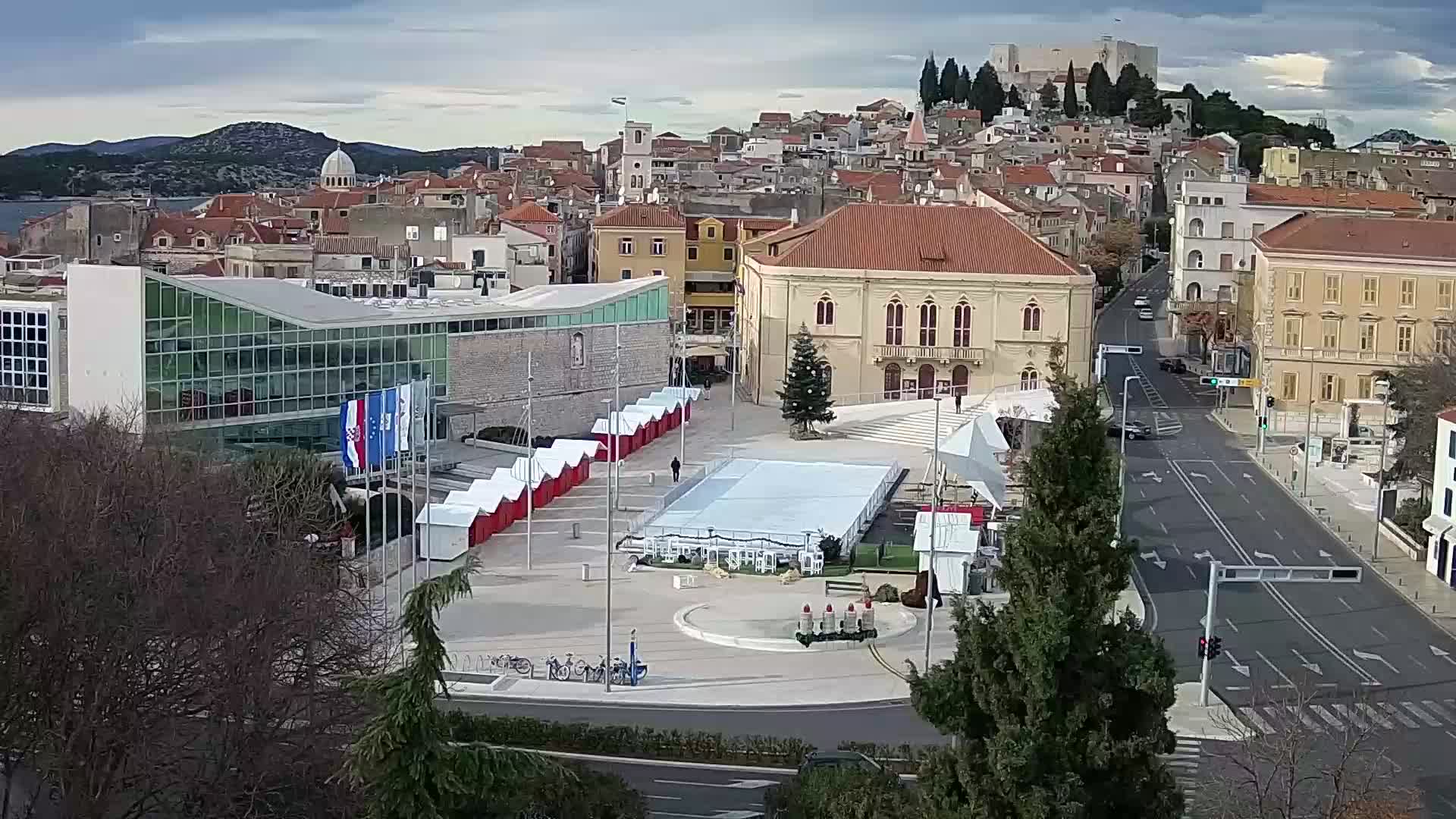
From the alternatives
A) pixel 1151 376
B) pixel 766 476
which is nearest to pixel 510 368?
pixel 766 476

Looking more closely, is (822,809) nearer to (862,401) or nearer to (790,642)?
(790,642)

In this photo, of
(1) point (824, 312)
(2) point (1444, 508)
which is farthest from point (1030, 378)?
(2) point (1444, 508)

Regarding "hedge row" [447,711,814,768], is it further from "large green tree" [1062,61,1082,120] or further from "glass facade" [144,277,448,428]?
"large green tree" [1062,61,1082,120]

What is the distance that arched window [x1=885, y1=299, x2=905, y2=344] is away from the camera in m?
61.2

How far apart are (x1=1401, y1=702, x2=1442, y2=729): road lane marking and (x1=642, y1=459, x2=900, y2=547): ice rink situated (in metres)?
13.1

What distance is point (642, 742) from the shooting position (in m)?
25.2

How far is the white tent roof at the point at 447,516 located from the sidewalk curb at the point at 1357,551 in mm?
18175

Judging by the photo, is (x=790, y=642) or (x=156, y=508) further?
(x=790, y=642)

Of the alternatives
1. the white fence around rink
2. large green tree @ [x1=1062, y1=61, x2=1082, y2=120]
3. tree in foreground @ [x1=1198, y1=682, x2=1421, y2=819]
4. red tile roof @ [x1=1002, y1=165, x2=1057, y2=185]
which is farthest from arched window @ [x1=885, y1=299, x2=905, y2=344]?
large green tree @ [x1=1062, y1=61, x2=1082, y2=120]

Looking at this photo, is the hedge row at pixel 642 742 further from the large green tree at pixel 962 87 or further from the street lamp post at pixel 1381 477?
the large green tree at pixel 962 87

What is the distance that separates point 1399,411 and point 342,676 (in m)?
35.4

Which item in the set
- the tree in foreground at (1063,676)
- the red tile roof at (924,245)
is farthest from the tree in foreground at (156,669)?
the red tile roof at (924,245)

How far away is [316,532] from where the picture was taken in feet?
113

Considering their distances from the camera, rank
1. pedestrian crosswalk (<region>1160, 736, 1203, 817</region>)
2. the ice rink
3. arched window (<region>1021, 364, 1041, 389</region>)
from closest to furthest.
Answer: pedestrian crosswalk (<region>1160, 736, 1203, 817</region>)
the ice rink
arched window (<region>1021, 364, 1041, 389</region>)
